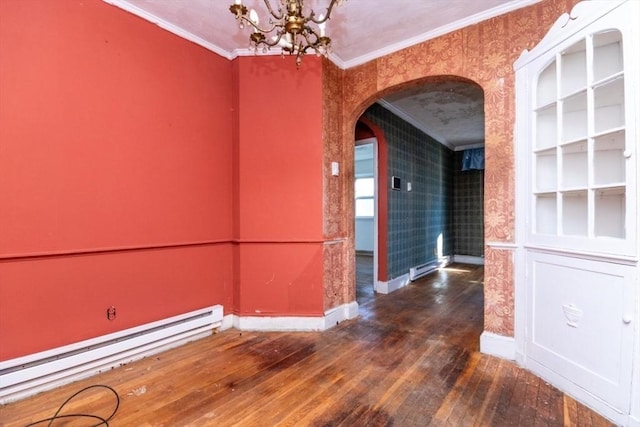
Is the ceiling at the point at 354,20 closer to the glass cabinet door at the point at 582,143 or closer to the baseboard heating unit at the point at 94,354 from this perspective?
the glass cabinet door at the point at 582,143

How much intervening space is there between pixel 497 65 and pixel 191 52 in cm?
259

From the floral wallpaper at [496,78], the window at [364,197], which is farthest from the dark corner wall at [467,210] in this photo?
the floral wallpaper at [496,78]

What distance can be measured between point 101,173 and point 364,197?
22.2 ft

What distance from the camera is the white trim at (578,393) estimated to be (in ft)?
5.21

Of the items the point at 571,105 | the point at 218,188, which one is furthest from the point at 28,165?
the point at 571,105

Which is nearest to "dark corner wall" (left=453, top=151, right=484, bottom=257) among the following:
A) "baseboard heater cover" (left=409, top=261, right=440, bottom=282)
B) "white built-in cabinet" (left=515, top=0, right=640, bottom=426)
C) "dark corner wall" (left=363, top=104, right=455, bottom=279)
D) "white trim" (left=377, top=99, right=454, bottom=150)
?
"dark corner wall" (left=363, top=104, right=455, bottom=279)

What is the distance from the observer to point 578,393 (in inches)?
70.5

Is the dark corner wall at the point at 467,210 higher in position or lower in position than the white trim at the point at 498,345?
higher

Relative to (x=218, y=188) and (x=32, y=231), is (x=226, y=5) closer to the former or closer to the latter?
(x=218, y=188)

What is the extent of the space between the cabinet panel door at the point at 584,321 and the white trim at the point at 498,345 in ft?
0.50

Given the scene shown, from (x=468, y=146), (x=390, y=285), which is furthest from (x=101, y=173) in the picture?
(x=468, y=146)

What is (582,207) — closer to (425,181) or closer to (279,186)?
(279,186)

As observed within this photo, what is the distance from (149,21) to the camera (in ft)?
7.82

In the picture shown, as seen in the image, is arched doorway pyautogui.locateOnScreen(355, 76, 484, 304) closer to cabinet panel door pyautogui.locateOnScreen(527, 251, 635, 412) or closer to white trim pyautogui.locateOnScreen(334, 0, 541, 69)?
white trim pyautogui.locateOnScreen(334, 0, 541, 69)
